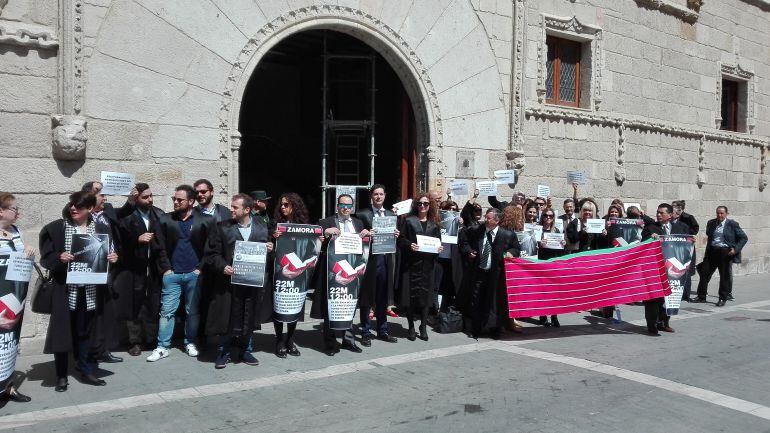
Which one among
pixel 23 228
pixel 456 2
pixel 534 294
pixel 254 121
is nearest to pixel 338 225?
pixel 534 294

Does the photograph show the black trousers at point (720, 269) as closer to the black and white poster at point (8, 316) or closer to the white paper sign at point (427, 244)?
the white paper sign at point (427, 244)

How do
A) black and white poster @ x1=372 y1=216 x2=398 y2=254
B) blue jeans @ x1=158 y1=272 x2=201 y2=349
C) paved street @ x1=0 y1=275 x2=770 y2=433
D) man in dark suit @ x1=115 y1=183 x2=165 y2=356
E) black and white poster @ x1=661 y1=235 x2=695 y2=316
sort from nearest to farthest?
paved street @ x1=0 y1=275 x2=770 y2=433 < man in dark suit @ x1=115 y1=183 x2=165 y2=356 < blue jeans @ x1=158 y1=272 x2=201 y2=349 < black and white poster @ x1=372 y1=216 x2=398 y2=254 < black and white poster @ x1=661 y1=235 x2=695 y2=316

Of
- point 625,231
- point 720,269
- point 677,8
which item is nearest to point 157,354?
point 625,231

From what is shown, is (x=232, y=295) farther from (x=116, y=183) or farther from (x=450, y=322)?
(x=450, y=322)

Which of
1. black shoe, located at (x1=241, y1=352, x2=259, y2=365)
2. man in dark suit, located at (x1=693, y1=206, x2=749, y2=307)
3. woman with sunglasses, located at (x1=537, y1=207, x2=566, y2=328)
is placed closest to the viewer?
black shoe, located at (x1=241, y1=352, x2=259, y2=365)

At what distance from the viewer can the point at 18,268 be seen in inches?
211

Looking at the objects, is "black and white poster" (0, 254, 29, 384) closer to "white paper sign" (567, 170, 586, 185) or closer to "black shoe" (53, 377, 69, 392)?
"black shoe" (53, 377, 69, 392)

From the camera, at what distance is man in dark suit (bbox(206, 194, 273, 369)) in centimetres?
665

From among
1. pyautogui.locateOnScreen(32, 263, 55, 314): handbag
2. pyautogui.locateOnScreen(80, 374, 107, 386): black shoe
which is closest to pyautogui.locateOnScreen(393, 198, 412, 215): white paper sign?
pyautogui.locateOnScreen(80, 374, 107, 386): black shoe

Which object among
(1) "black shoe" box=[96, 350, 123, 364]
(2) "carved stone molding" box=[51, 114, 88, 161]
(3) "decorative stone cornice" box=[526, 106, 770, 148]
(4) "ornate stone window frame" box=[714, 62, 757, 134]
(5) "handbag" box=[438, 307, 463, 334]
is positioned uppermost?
(4) "ornate stone window frame" box=[714, 62, 757, 134]

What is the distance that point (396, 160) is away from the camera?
12.3 metres

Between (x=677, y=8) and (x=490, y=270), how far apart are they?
33.6 feet

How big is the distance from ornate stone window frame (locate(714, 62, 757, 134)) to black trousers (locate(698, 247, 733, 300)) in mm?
5287

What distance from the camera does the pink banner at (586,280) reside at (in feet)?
27.0
